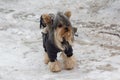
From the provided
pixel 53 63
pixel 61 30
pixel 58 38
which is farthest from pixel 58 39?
pixel 53 63

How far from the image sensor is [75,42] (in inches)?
273

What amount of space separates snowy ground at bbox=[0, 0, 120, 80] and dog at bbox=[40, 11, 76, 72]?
5.6 inches

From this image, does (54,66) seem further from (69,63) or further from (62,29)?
(62,29)

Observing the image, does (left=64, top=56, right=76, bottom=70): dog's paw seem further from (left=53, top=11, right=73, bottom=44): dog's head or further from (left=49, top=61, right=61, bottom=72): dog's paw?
(left=53, top=11, right=73, bottom=44): dog's head

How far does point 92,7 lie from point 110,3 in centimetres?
46

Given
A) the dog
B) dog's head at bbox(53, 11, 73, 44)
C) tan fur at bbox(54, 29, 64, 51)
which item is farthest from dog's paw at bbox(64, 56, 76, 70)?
dog's head at bbox(53, 11, 73, 44)

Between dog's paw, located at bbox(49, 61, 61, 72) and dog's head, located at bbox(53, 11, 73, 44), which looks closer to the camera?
dog's head, located at bbox(53, 11, 73, 44)

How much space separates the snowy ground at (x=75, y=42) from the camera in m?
5.62

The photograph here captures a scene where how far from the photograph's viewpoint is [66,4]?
9.39m

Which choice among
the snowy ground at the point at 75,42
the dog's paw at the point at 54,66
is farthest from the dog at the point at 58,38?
the snowy ground at the point at 75,42

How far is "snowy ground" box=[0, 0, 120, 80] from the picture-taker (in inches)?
221

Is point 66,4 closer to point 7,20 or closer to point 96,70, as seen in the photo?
point 7,20

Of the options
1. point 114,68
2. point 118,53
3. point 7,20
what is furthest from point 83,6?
point 114,68

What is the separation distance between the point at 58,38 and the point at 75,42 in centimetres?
178
